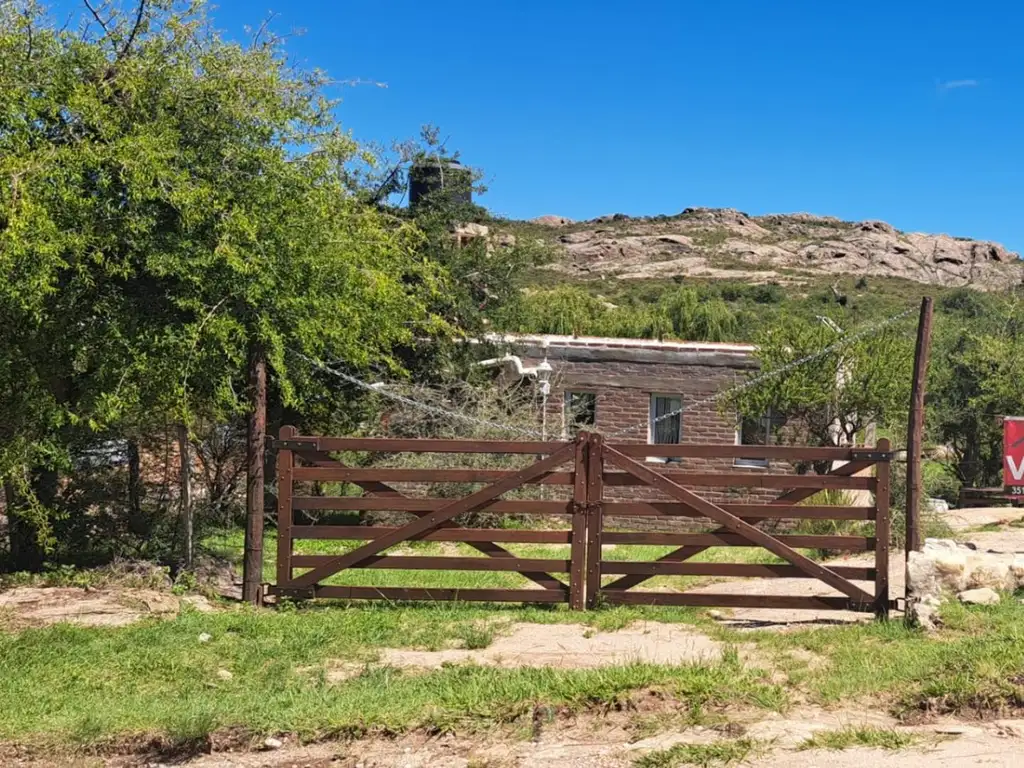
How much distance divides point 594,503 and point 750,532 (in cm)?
133

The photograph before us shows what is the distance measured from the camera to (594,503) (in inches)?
332

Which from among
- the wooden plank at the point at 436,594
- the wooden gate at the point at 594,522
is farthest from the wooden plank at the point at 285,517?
the wooden plank at the point at 436,594

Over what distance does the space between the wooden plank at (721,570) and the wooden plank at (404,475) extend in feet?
2.90

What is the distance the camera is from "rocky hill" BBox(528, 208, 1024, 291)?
66.8 meters

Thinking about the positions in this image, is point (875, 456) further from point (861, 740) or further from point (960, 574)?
point (861, 740)

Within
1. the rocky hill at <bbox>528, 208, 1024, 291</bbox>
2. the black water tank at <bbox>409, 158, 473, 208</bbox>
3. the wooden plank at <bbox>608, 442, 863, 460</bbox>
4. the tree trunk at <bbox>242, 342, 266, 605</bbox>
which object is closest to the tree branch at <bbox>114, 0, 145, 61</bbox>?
the tree trunk at <bbox>242, 342, 266, 605</bbox>

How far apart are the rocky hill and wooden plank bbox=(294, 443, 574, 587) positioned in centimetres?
5541

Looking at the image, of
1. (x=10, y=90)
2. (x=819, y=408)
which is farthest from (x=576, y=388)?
(x=10, y=90)

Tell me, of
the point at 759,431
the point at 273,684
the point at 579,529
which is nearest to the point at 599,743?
the point at 273,684

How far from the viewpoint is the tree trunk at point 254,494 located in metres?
8.78

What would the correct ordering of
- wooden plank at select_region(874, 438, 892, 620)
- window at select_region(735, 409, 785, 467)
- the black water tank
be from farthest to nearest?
1. the black water tank
2. window at select_region(735, 409, 785, 467)
3. wooden plank at select_region(874, 438, 892, 620)

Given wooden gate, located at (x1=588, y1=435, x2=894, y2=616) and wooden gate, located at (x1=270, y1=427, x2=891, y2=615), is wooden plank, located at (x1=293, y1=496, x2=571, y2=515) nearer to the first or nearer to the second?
wooden gate, located at (x1=270, y1=427, x2=891, y2=615)

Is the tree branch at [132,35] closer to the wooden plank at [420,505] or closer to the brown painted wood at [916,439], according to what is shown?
the wooden plank at [420,505]

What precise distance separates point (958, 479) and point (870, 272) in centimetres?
4902
